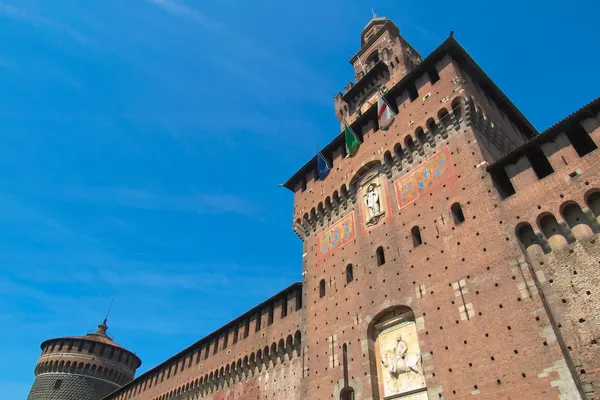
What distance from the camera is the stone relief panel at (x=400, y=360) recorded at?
12414mm

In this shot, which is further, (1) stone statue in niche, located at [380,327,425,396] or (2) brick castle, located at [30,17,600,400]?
(1) stone statue in niche, located at [380,327,425,396]

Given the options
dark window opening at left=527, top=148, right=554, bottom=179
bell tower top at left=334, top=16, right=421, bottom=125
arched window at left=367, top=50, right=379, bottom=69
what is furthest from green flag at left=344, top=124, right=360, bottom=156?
arched window at left=367, top=50, right=379, bottom=69

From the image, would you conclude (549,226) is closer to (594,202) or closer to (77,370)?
(594,202)

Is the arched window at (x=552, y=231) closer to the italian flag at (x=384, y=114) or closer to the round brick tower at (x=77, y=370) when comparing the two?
the italian flag at (x=384, y=114)

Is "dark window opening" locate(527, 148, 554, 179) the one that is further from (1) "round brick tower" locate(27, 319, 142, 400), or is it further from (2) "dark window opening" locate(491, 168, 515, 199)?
(1) "round brick tower" locate(27, 319, 142, 400)

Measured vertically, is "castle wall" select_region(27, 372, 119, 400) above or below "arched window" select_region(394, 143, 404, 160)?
below

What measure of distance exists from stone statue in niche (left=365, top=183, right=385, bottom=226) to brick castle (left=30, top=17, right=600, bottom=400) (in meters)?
0.06

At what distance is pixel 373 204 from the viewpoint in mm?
16828

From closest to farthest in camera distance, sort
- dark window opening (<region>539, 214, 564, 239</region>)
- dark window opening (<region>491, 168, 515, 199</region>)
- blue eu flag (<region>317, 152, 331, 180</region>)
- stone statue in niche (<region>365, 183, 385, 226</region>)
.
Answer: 1. dark window opening (<region>539, 214, 564, 239</region>)
2. dark window opening (<region>491, 168, 515, 199</region>)
3. stone statue in niche (<region>365, 183, 385, 226</region>)
4. blue eu flag (<region>317, 152, 331, 180</region>)

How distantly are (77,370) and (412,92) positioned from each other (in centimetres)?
3825

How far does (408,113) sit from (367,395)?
10.6m

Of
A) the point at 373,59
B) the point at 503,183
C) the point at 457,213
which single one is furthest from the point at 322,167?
the point at 373,59

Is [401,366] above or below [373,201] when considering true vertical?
below

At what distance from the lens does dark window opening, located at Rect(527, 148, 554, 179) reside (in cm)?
1248
